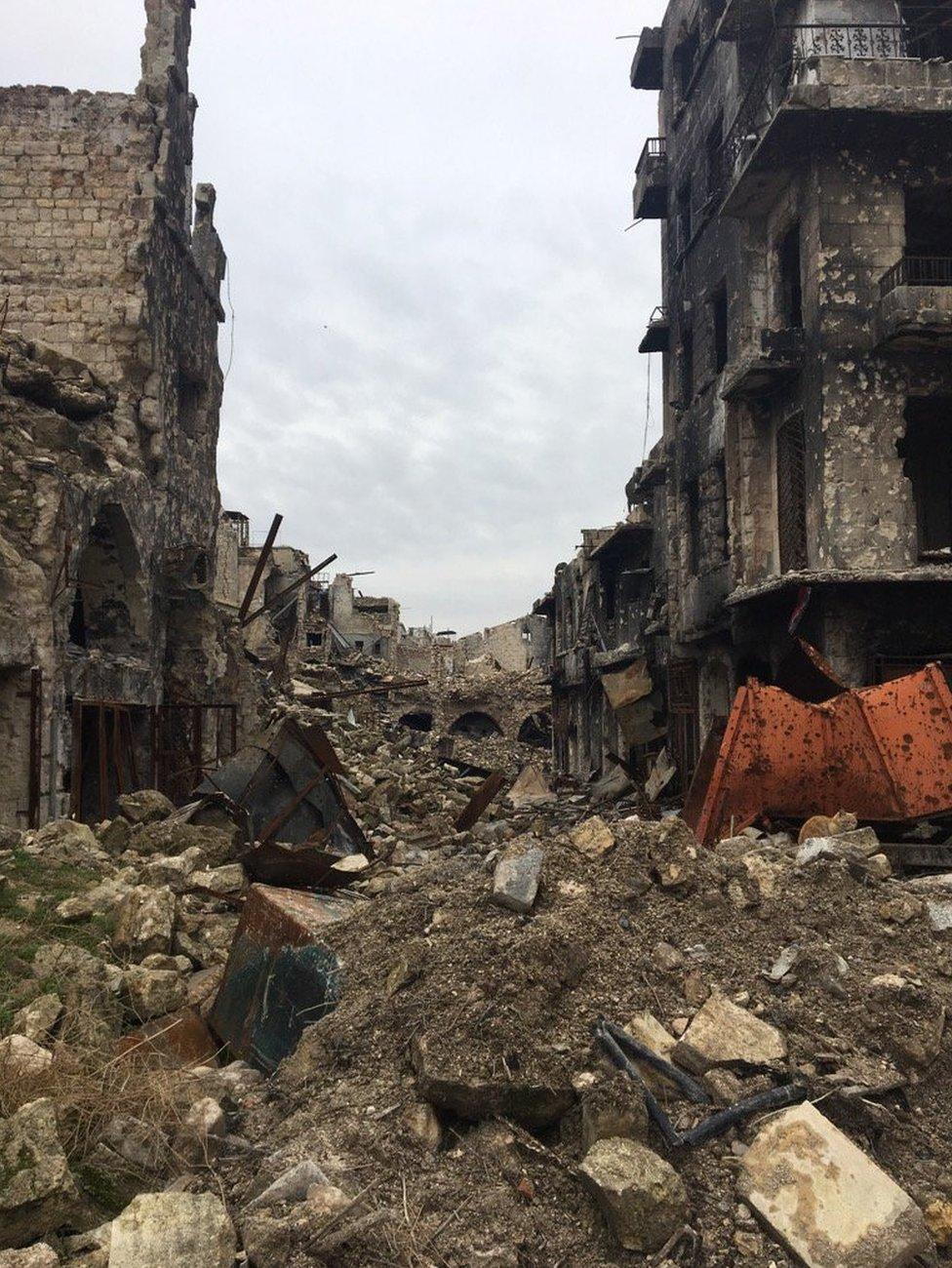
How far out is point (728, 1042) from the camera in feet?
11.8

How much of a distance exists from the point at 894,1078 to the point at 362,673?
1229 inches

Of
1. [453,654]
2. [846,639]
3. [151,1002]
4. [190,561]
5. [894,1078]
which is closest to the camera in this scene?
[894,1078]

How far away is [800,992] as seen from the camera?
3967mm

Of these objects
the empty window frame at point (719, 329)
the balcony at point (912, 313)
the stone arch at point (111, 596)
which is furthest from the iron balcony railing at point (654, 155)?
the stone arch at point (111, 596)

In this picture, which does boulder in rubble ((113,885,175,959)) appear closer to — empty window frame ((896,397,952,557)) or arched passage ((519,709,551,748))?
empty window frame ((896,397,952,557))

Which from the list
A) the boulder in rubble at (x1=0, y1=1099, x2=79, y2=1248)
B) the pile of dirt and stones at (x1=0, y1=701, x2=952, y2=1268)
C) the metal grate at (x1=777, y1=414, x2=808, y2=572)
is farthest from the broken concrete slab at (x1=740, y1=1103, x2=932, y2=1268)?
the metal grate at (x1=777, y1=414, x2=808, y2=572)

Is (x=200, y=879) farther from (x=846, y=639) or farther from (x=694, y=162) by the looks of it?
(x=694, y=162)

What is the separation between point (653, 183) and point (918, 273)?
764 centimetres

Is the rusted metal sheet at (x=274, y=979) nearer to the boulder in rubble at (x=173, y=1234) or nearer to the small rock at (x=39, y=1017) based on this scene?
the small rock at (x=39, y=1017)

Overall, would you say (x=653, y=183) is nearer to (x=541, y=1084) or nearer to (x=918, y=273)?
(x=918, y=273)

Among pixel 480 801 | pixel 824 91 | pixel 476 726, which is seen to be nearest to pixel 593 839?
pixel 480 801

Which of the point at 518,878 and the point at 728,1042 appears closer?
the point at 728,1042

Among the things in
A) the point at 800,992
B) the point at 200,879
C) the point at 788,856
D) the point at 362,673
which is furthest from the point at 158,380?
the point at 362,673

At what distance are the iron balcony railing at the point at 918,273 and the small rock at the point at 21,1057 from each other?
11821 millimetres
